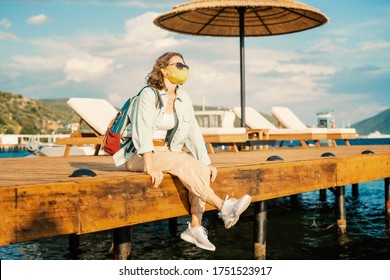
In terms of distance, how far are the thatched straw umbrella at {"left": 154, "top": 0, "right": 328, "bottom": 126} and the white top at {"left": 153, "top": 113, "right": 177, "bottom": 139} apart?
23.5 ft

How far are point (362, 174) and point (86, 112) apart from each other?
5451 millimetres

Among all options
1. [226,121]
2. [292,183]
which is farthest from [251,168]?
[226,121]

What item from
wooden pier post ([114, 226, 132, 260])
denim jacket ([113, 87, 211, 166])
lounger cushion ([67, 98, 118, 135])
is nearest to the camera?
denim jacket ([113, 87, 211, 166])

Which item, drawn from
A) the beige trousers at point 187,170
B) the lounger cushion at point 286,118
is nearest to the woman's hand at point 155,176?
the beige trousers at point 187,170

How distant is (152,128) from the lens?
472cm

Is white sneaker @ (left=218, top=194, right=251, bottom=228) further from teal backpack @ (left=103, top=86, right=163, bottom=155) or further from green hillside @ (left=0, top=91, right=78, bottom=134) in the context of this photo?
green hillside @ (left=0, top=91, right=78, bottom=134)

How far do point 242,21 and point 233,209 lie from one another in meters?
9.09

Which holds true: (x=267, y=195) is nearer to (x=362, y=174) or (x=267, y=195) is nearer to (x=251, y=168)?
(x=251, y=168)

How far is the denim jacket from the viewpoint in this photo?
454 centimetres

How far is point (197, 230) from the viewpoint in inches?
188

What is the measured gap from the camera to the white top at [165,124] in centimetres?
485

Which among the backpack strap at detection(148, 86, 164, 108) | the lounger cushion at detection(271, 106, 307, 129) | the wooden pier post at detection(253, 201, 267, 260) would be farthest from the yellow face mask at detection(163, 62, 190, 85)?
the lounger cushion at detection(271, 106, 307, 129)

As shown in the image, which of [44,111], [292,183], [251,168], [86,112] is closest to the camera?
[251,168]
